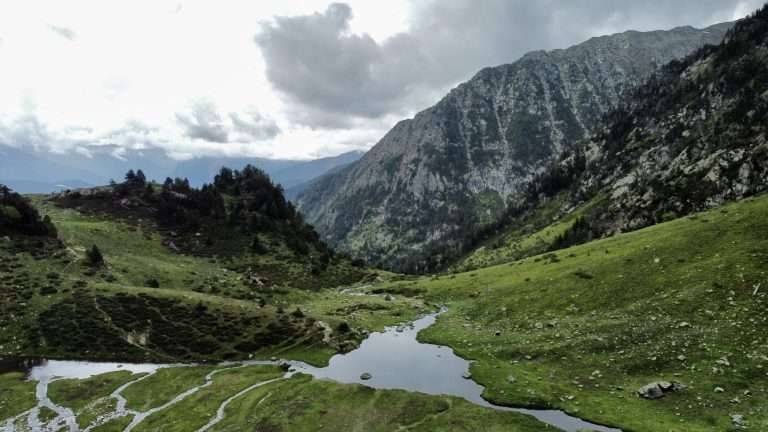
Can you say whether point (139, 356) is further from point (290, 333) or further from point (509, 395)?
point (509, 395)

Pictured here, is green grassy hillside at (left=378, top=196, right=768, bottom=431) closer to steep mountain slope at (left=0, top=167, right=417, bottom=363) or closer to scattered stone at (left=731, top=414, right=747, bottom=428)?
scattered stone at (left=731, top=414, right=747, bottom=428)

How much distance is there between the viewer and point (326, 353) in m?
63.8

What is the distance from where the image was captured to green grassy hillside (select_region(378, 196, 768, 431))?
36.0 metres

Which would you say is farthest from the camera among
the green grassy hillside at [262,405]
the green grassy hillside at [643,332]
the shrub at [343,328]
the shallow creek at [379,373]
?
the shrub at [343,328]

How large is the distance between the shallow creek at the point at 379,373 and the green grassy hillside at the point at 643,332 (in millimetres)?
1745

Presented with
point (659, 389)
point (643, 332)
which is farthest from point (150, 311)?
point (659, 389)

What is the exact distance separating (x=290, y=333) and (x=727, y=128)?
195959 millimetres

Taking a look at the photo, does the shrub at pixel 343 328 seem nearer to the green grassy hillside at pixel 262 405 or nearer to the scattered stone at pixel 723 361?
the green grassy hillside at pixel 262 405

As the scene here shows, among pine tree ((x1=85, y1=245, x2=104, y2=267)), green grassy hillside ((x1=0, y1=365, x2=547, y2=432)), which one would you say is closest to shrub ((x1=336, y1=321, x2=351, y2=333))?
green grassy hillside ((x1=0, y1=365, x2=547, y2=432))

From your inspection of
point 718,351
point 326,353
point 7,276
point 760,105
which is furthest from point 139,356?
point 760,105

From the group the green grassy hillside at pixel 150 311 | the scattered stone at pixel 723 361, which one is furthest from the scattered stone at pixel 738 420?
the green grassy hillside at pixel 150 311

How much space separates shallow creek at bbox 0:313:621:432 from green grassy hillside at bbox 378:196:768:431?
175cm

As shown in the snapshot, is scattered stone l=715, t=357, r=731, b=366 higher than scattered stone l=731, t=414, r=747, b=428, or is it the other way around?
scattered stone l=715, t=357, r=731, b=366

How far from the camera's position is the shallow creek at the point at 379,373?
43.5 meters
